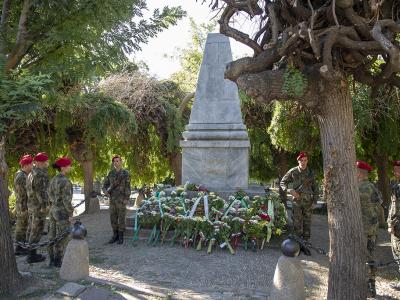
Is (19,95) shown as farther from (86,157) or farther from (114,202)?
(86,157)

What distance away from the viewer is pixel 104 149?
16.8 meters

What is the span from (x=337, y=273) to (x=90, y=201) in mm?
11698

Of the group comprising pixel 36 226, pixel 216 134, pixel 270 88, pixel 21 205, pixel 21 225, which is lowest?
pixel 21 225

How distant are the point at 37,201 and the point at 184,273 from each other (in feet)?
9.98

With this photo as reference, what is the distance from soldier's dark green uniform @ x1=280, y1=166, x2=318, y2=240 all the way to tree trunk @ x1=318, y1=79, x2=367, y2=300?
11.4 ft

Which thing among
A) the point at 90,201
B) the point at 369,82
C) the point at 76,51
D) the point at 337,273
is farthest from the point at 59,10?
the point at 90,201

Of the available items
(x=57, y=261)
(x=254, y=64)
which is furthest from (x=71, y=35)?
(x=57, y=261)

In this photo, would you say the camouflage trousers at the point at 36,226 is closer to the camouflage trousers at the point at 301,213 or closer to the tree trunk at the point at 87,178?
the camouflage trousers at the point at 301,213

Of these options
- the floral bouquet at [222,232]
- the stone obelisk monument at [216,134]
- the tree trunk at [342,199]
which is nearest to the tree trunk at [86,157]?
the stone obelisk monument at [216,134]

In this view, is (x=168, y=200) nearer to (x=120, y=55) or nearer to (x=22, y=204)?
(x=22, y=204)

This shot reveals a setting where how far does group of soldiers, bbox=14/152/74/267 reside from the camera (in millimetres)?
7078

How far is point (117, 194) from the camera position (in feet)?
29.5

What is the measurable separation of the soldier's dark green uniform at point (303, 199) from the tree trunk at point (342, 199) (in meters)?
3.49

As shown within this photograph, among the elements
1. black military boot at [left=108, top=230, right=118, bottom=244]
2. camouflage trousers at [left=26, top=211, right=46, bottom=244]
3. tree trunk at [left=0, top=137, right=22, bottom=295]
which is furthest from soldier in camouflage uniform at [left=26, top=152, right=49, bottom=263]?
tree trunk at [left=0, top=137, right=22, bottom=295]
